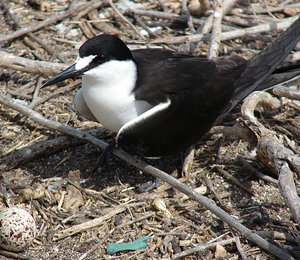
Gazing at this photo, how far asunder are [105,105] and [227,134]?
148 cm

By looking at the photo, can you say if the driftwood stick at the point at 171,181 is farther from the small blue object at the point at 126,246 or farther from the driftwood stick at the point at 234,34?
the driftwood stick at the point at 234,34

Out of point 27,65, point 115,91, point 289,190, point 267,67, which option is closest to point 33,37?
point 27,65

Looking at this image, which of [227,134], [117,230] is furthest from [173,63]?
[117,230]

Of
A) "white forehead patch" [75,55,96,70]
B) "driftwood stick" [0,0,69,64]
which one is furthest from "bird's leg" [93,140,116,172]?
"driftwood stick" [0,0,69,64]

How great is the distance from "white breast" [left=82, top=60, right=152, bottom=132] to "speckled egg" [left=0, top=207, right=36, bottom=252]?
114 cm

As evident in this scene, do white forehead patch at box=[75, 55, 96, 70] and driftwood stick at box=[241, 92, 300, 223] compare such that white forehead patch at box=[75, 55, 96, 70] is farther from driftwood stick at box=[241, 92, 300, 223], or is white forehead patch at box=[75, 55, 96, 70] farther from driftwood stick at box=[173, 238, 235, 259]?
driftwood stick at box=[173, 238, 235, 259]

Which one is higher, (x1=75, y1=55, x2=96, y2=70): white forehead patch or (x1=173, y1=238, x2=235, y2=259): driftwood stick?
(x1=75, y1=55, x2=96, y2=70): white forehead patch

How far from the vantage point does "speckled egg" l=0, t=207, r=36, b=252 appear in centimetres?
280

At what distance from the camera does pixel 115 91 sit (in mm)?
3309

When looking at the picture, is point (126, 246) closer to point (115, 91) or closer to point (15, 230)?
point (15, 230)

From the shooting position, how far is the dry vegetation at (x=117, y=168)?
3.10 m

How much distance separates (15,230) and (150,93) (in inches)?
61.1

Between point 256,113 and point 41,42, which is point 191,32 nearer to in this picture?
point 256,113

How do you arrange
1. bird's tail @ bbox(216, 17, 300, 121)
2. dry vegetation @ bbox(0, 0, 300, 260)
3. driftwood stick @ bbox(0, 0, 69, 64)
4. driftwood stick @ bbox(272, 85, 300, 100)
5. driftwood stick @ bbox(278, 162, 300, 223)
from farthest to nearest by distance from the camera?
driftwood stick @ bbox(0, 0, 69, 64), driftwood stick @ bbox(272, 85, 300, 100), bird's tail @ bbox(216, 17, 300, 121), dry vegetation @ bbox(0, 0, 300, 260), driftwood stick @ bbox(278, 162, 300, 223)
